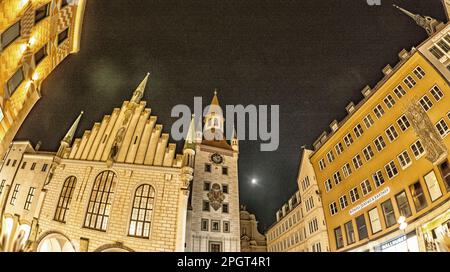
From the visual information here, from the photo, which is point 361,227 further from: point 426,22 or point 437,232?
point 426,22

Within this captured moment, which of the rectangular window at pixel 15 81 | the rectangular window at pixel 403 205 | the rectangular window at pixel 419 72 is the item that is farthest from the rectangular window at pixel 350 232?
the rectangular window at pixel 15 81

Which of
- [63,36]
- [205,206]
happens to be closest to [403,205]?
[205,206]

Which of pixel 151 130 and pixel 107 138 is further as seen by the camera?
pixel 151 130

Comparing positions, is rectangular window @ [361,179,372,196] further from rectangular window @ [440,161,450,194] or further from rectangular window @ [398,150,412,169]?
rectangular window @ [440,161,450,194]

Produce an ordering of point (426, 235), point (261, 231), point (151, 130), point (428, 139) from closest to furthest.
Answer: point (426, 235), point (428, 139), point (261, 231), point (151, 130)

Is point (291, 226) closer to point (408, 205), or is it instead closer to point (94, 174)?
point (408, 205)

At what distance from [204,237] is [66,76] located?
7406 millimetres

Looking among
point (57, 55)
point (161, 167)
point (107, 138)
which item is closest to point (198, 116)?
point (161, 167)

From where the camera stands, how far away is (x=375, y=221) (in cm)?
825

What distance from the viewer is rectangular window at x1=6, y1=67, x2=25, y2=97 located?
7254mm

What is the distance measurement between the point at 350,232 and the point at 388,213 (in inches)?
53.8

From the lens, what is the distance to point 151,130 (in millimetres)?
11992

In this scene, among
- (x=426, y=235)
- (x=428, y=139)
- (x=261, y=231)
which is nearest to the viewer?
(x=426, y=235)

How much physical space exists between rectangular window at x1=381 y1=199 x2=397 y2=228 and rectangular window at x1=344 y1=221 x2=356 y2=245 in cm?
116
